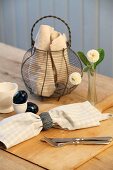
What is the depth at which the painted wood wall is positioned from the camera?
2.83 meters

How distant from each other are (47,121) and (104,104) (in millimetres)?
256

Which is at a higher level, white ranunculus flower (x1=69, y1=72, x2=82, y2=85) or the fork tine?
white ranunculus flower (x1=69, y1=72, x2=82, y2=85)

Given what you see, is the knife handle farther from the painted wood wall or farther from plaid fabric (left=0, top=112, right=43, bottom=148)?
the painted wood wall

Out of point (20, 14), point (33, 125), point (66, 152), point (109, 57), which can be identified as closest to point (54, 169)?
point (66, 152)

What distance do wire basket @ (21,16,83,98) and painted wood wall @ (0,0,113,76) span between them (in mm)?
1091

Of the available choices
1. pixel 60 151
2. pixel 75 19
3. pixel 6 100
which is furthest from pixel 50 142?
pixel 75 19

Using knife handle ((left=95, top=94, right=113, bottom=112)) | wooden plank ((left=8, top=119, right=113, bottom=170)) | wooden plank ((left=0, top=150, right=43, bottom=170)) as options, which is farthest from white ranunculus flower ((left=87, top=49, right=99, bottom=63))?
wooden plank ((left=0, top=150, right=43, bottom=170))

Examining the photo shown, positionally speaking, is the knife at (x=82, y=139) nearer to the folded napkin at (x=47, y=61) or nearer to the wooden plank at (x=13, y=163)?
the wooden plank at (x=13, y=163)

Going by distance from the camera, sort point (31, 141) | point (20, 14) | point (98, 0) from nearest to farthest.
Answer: point (31, 141) < point (98, 0) < point (20, 14)

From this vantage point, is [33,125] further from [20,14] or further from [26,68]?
[20,14]

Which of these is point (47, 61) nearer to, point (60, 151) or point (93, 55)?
point (93, 55)

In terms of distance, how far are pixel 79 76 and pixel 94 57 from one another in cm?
10

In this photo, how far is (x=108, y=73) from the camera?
297cm

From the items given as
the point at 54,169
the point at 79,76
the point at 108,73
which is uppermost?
the point at 79,76
